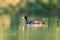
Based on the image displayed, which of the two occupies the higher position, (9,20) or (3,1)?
(3,1)

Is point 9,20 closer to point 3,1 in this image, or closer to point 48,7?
point 3,1

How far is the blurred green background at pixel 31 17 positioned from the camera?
1850mm

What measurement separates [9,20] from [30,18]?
23 cm

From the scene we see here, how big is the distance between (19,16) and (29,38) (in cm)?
26

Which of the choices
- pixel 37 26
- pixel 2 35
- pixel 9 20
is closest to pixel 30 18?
pixel 37 26

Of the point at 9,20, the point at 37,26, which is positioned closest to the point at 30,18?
the point at 37,26

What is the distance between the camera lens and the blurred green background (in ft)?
6.07

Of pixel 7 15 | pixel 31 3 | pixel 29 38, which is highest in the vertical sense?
pixel 31 3

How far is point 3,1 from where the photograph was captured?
Answer: 187 cm

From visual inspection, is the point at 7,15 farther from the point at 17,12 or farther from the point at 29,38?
the point at 29,38

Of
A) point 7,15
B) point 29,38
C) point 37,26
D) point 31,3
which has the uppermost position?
point 31,3

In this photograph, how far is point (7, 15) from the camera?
74.2 inches

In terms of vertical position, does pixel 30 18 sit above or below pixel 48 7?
below

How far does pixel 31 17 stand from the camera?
1.89 metres
